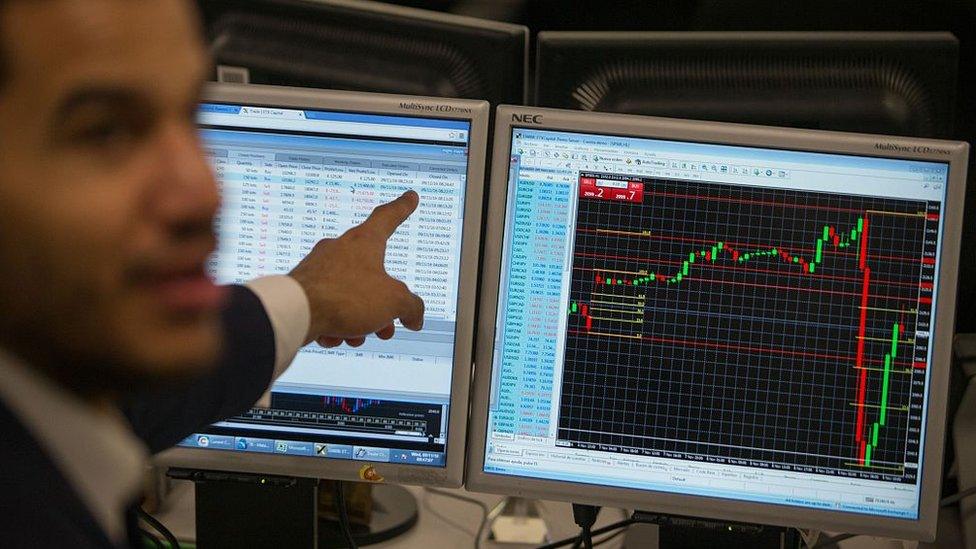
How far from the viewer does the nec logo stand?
46.0 inches

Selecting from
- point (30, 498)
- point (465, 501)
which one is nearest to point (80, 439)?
point (30, 498)

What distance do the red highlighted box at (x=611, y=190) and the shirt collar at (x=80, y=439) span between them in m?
0.61

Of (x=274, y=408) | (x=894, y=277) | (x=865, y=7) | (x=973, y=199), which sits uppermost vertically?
(x=865, y=7)

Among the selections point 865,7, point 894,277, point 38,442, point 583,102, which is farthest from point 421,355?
point 865,7

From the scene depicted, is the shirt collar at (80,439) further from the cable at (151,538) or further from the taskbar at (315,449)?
the cable at (151,538)

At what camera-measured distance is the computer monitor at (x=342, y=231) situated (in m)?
1.18

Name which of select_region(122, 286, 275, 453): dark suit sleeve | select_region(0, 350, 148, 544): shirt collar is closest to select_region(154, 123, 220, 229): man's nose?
select_region(0, 350, 148, 544): shirt collar

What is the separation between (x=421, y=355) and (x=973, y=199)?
71 cm

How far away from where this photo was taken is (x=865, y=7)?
212cm

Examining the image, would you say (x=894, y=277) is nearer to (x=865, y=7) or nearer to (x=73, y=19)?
(x=73, y=19)

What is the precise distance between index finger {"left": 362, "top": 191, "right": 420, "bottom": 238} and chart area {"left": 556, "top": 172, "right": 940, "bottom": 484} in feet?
0.59

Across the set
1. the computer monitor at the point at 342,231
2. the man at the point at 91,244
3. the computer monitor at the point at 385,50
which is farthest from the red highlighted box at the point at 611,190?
the man at the point at 91,244

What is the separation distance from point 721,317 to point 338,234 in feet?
1.37

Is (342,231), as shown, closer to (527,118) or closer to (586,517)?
(527,118)
